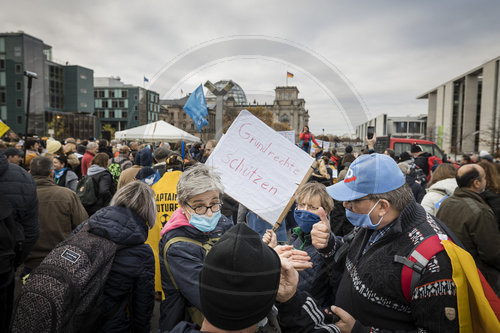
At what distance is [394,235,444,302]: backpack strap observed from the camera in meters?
1.44

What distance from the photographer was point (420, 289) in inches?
55.9

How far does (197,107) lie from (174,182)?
19.8ft

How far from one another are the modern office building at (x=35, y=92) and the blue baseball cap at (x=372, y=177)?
188 feet

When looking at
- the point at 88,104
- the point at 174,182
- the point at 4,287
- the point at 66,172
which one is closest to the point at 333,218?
the point at 174,182

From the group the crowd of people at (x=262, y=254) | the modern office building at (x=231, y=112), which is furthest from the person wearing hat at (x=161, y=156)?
the modern office building at (x=231, y=112)

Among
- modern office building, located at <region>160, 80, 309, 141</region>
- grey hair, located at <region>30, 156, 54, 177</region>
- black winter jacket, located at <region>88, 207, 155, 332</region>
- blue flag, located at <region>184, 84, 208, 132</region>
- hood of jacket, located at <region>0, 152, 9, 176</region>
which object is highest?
modern office building, located at <region>160, 80, 309, 141</region>

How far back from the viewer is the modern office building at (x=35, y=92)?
4972 cm

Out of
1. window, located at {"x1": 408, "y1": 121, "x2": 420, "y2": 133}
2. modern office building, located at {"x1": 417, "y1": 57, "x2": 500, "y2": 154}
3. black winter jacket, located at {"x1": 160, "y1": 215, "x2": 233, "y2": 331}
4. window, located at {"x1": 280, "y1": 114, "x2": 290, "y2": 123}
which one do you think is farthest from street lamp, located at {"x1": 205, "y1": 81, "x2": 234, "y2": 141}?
window, located at {"x1": 408, "y1": 121, "x2": 420, "y2": 133}

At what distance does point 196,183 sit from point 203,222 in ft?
0.94

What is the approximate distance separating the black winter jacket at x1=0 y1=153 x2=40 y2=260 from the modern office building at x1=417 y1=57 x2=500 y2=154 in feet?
171

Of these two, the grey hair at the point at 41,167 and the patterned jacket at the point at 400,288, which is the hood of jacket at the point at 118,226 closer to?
Answer: the patterned jacket at the point at 400,288

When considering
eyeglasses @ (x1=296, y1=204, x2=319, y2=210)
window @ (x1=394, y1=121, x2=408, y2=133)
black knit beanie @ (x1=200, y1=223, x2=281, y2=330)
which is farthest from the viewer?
window @ (x1=394, y1=121, x2=408, y2=133)

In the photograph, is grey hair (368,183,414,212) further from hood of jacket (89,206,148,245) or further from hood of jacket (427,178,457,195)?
hood of jacket (427,178,457,195)

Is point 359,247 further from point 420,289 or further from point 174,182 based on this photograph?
point 174,182
